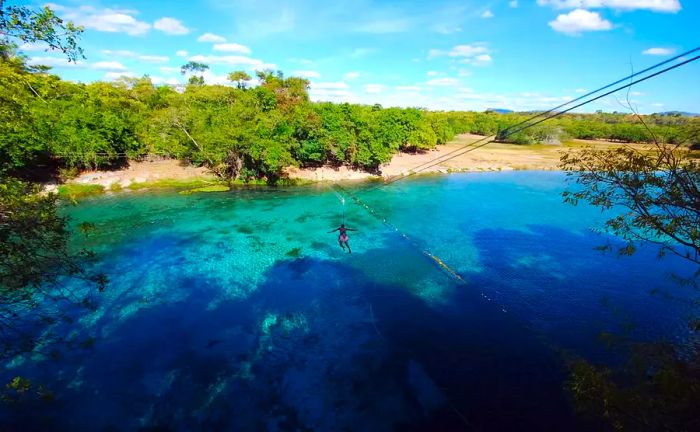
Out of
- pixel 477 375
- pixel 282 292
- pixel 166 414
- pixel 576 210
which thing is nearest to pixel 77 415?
pixel 166 414

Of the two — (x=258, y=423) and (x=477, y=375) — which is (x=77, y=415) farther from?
(x=477, y=375)

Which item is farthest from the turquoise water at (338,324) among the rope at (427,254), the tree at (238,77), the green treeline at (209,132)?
the tree at (238,77)

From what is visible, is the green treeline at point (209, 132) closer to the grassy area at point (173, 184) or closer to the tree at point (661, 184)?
the grassy area at point (173, 184)

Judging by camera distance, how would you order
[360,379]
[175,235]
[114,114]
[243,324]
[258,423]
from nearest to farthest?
1. [258,423]
2. [360,379]
3. [243,324]
4. [175,235]
5. [114,114]

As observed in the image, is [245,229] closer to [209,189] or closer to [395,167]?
[209,189]

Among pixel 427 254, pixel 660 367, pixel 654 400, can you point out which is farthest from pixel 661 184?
pixel 427 254

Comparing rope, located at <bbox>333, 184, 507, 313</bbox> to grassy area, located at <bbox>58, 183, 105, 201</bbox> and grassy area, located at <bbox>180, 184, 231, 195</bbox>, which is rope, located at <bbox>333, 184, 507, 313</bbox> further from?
grassy area, located at <bbox>58, 183, 105, 201</bbox>
